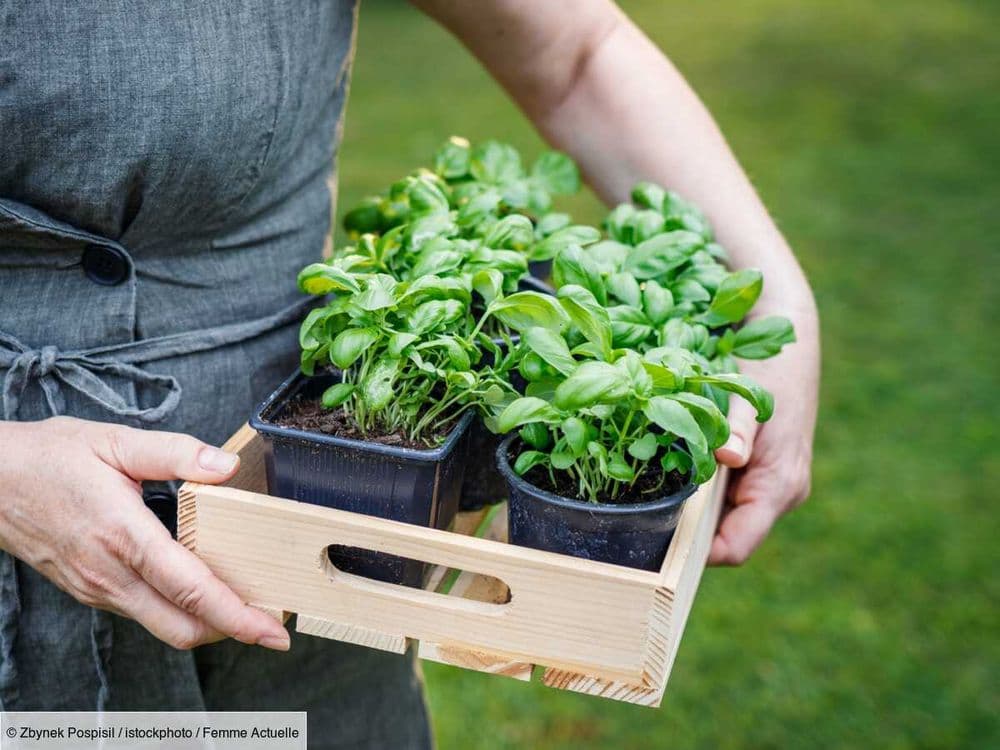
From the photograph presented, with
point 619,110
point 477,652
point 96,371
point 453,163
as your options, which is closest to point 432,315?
point 477,652

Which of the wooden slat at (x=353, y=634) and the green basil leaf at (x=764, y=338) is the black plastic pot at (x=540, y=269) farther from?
the wooden slat at (x=353, y=634)

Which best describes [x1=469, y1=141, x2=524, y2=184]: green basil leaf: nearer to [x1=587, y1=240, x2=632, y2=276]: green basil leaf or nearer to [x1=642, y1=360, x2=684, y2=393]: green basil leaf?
[x1=587, y1=240, x2=632, y2=276]: green basil leaf

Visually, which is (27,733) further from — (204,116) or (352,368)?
(204,116)

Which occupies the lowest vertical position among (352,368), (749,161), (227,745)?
(749,161)

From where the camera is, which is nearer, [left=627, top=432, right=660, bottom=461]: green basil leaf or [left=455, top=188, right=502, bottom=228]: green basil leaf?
[left=627, top=432, right=660, bottom=461]: green basil leaf

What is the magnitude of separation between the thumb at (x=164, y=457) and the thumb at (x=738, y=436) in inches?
21.0

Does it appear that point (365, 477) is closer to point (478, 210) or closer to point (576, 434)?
point (576, 434)

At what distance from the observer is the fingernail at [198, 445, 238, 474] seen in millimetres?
1070

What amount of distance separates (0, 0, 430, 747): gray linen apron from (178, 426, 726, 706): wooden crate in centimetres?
24

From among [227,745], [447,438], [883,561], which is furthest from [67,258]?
[883,561]

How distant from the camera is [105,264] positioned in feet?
4.05

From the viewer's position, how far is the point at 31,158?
1.14m

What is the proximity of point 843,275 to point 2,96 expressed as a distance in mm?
4150

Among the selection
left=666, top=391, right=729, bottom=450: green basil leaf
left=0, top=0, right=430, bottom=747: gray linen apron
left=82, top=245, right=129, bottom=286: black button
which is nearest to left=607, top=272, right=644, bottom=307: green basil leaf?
left=666, top=391, right=729, bottom=450: green basil leaf
